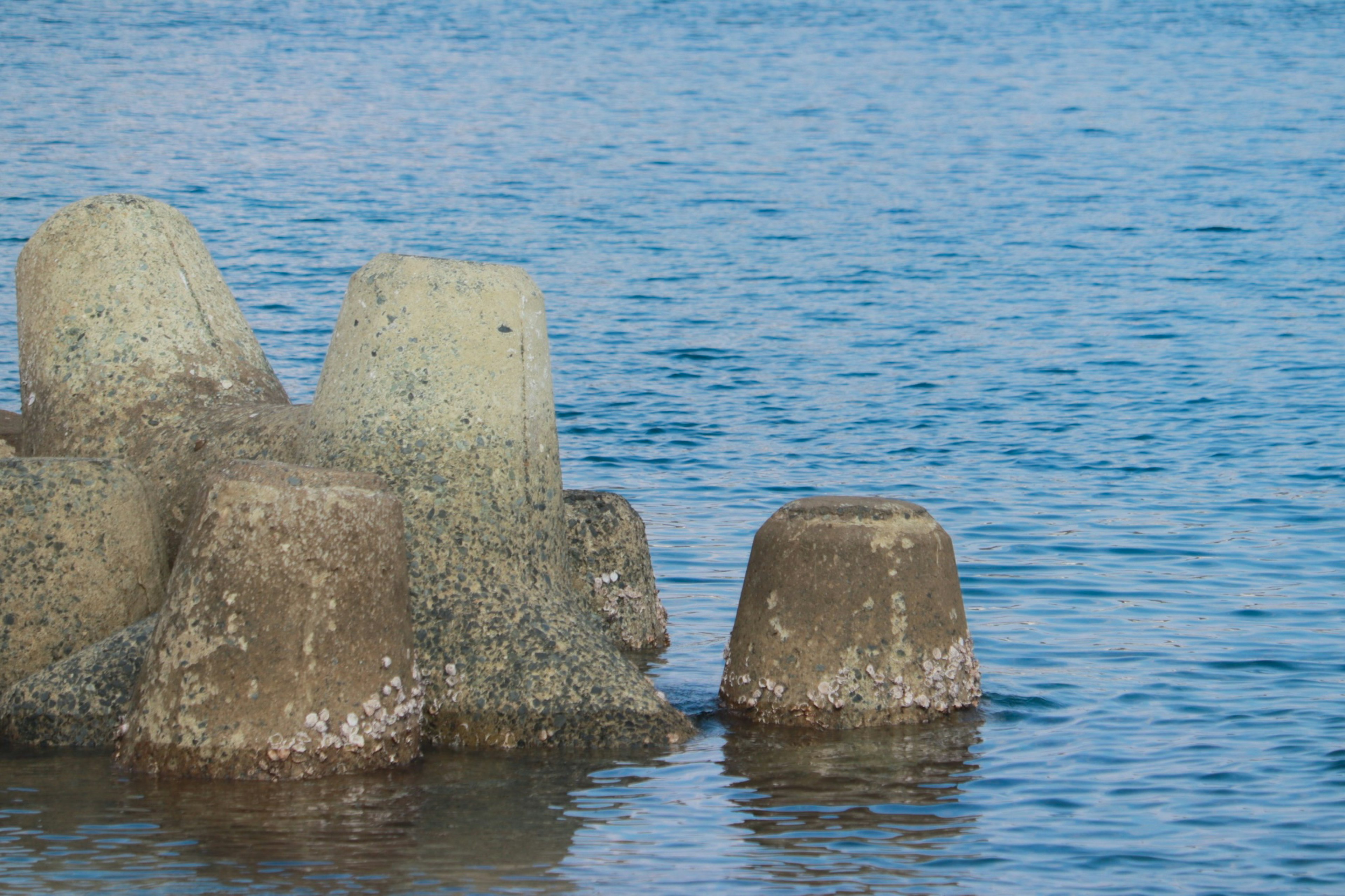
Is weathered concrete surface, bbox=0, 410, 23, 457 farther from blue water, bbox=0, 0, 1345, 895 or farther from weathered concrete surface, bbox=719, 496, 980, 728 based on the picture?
weathered concrete surface, bbox=719, 496, 980, 728

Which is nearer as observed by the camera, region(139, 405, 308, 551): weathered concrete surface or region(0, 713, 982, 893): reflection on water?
region(0, 713, 982, 893): reflection on water

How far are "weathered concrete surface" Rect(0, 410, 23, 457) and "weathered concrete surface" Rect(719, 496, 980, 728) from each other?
440 cm

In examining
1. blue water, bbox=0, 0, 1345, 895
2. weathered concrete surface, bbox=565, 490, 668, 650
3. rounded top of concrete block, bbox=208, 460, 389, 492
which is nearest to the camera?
blue water, bbox=0, 0, 1345, 895

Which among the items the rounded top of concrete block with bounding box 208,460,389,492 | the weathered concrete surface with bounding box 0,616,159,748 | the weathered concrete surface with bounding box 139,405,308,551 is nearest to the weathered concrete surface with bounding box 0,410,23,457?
the weathered concrete surface with bounding box 139,405,308,551

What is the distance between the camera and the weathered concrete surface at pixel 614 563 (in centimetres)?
1017

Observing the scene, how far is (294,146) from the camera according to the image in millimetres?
43625

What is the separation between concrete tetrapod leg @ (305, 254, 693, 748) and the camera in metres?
8.36

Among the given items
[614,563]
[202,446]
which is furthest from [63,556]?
[614,563]

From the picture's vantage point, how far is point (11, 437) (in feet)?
34.9

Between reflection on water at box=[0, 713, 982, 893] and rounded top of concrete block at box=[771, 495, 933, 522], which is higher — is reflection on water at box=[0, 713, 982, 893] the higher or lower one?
the lower one

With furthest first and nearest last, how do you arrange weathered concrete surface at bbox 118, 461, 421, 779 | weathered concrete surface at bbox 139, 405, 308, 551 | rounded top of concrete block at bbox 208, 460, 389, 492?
weathered concrete surface at bbox 139, 405, 308, 551
rounded top of concrete block at bbox 208, 460, 389, 492
weathered concrete surface at bbox 118, 461, 421, 779

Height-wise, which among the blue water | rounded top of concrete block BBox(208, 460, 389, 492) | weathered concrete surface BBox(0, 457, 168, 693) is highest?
rounded top of concrete block BBox(208, 460, 389, 492)

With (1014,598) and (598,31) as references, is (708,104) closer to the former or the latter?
(598,31)

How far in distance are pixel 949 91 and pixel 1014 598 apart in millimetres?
44468
